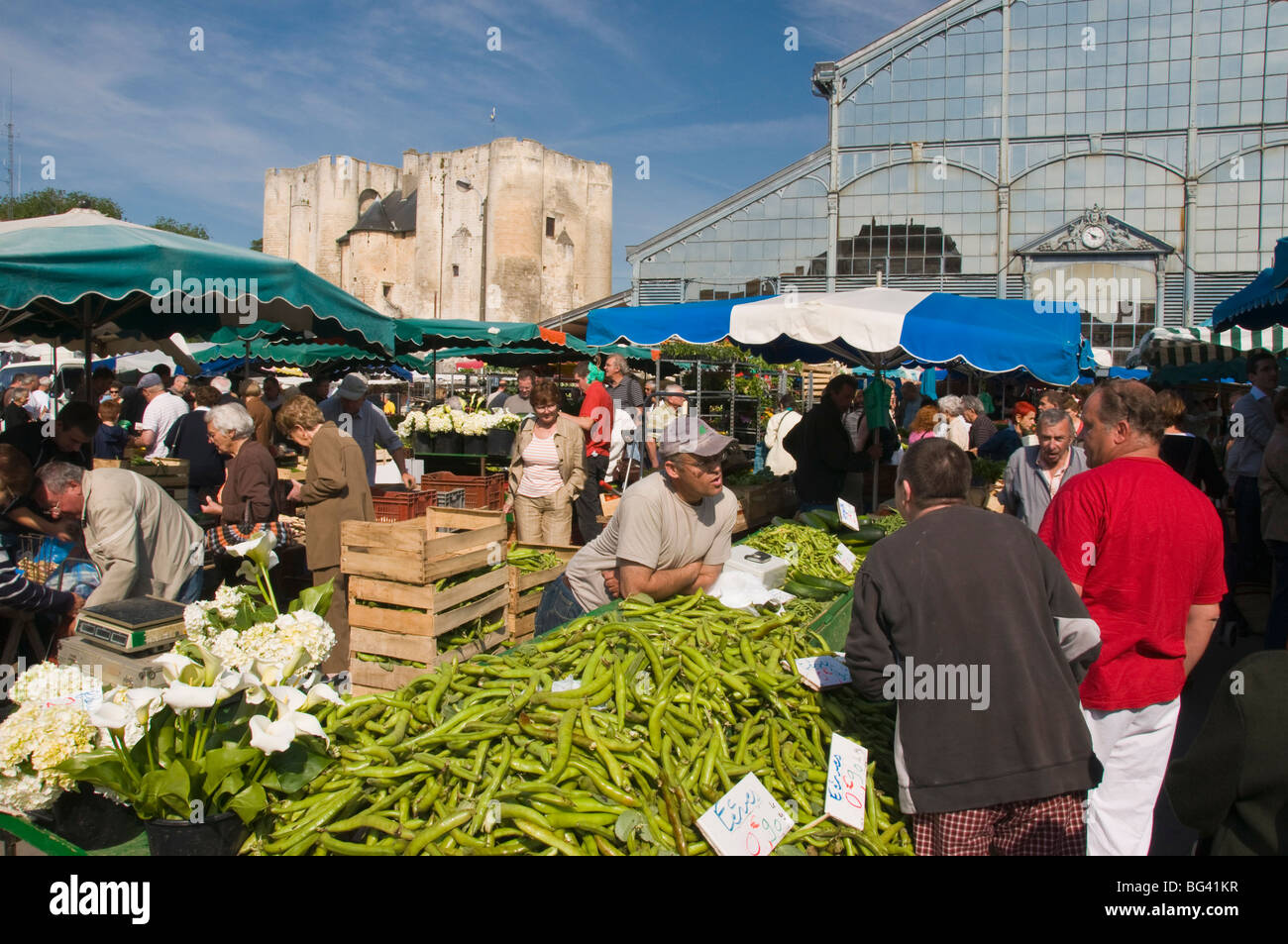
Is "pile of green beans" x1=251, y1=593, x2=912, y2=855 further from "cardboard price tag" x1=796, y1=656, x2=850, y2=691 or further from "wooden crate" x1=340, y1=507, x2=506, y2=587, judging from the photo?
"wooden crate" x1=340, y1=507, x2=506, y2=587

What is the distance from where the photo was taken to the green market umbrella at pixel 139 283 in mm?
4398

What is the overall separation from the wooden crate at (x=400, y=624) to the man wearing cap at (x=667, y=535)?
0.94m

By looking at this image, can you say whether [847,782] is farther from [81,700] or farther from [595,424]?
[595,424]

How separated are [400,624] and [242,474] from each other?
1.93m

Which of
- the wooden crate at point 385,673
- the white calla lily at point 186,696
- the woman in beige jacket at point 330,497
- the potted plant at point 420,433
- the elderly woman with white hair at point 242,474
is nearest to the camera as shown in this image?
the white calla lily at point 186,696

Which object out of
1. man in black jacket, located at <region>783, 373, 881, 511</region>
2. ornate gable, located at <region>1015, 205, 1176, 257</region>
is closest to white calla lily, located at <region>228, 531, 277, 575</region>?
man in black jacket, located at <region>783, 373, 881, 511</region>

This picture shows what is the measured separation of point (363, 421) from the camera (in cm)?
754

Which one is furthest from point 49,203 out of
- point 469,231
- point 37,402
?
point 37,402

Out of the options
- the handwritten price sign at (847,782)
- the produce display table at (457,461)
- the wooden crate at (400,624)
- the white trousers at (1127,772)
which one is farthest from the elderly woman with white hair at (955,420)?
the handwritten price sign at (847,782)

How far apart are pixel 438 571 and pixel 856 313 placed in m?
3.36

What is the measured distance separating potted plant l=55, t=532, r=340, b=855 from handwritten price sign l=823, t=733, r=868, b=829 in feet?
4.58

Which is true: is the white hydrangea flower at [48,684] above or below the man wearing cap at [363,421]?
below

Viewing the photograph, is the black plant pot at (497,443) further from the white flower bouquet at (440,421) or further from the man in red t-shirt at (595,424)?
the man in red t-shirt at (595,424)

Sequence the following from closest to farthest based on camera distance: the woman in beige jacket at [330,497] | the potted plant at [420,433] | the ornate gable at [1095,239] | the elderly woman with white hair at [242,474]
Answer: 1. the woman in beige jacket at [330,497]
2. the elderly woman with white hair at [242,474]
3. the potted plant at [420,433]
4. the ornate gable at [1095,239]
